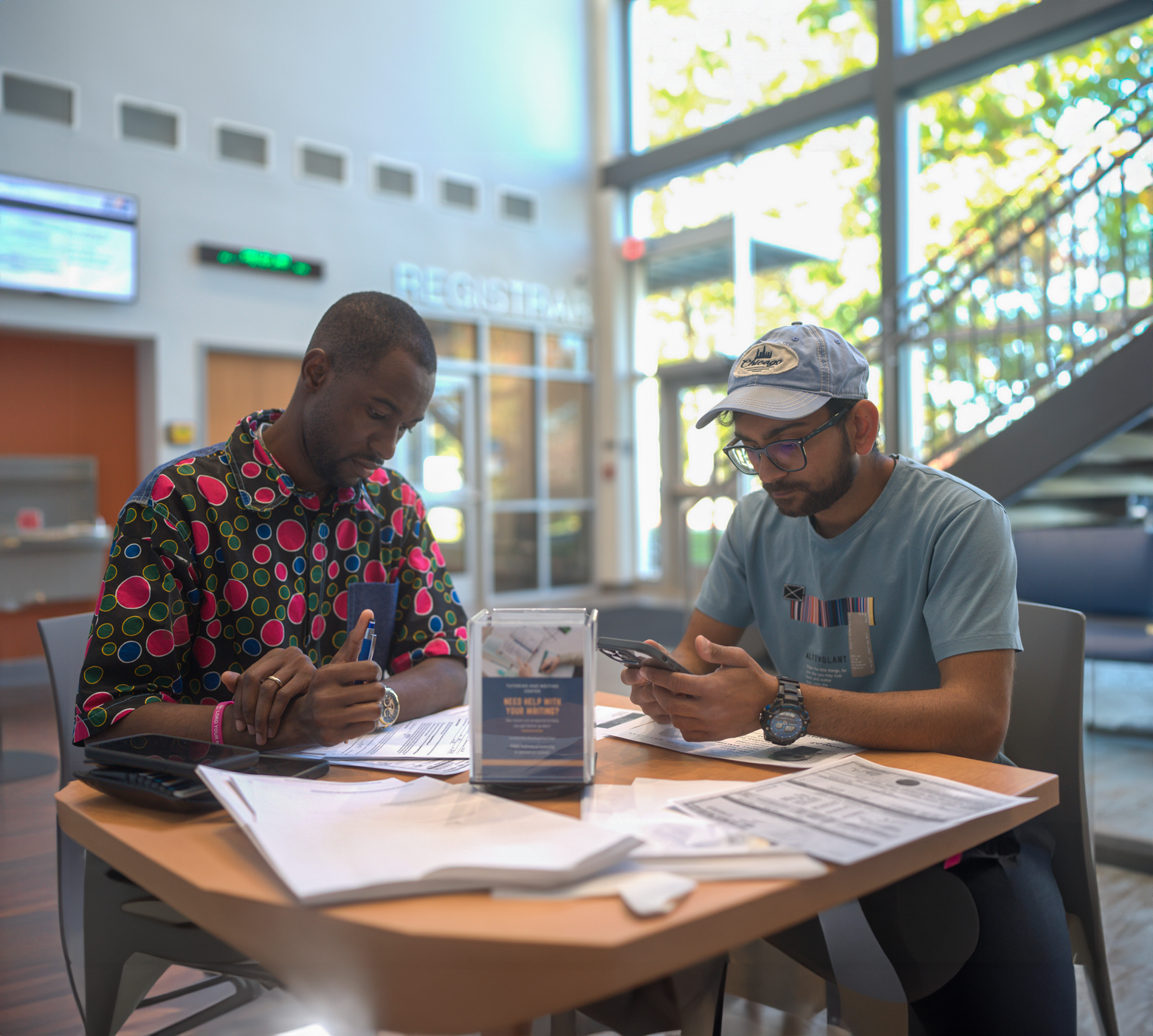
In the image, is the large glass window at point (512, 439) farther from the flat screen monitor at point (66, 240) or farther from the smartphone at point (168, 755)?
the smartphone at point (168, 755)

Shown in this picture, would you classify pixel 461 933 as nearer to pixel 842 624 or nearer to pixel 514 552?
pixel 842 624

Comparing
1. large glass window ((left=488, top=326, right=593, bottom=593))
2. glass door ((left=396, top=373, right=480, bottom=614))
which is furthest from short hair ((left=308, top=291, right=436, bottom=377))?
large glass window ((left=488, top=326, right=593, bottom=593))

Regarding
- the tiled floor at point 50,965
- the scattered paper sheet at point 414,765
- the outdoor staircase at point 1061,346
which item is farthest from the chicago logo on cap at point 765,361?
the outdoor staircase at point 1061,346

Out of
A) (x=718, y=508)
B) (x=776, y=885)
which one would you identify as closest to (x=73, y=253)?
(x=718, y=508)

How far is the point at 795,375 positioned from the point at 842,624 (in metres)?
0.40

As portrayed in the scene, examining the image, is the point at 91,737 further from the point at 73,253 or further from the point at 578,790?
the point at 73,253

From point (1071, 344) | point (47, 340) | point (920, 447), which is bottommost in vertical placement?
point (920, 447)

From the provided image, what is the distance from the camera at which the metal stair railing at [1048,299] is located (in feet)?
13.4

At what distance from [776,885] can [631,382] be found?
792cm

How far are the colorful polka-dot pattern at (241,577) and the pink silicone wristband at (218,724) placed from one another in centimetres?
11

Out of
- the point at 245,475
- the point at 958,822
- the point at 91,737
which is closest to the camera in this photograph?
the point at 958,822

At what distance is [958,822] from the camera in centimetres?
84

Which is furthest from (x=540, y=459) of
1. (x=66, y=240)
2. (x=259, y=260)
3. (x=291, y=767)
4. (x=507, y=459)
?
(x=291, y=767)

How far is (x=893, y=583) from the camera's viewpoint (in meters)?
1.41
